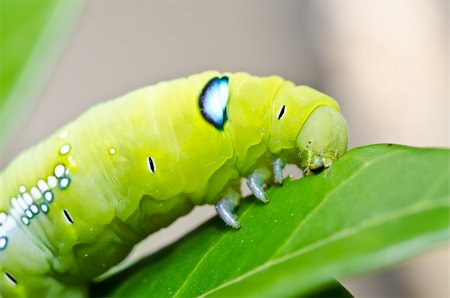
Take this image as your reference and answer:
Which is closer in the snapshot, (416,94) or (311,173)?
(311,173)

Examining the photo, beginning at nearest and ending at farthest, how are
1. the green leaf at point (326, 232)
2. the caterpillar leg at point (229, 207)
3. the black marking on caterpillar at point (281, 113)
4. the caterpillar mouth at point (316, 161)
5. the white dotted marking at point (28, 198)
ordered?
the green leaf at point (326, 232)
the caterpillar mouth at point (316, 161)
the caterpillar leg at point (229, 207)
the black marking on caterpillar at point (281, 113)
the white dotted marking at point (28, 198)

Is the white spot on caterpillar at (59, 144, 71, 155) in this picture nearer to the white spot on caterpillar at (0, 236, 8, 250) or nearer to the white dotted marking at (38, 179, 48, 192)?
the white dotted marking at (38, 179, 48, 192)

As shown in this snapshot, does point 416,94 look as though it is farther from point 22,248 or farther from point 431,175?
point 431,175

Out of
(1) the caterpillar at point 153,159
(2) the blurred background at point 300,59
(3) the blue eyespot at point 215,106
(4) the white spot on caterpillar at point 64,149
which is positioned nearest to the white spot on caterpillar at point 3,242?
(1) the caterpillar at point 153,159

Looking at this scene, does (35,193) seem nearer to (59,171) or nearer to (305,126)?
(59,171)

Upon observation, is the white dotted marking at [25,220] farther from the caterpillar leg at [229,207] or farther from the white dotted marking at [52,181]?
the caterpillar leg at [229,207]

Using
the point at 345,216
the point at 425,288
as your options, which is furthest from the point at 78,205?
the point at 425,288
